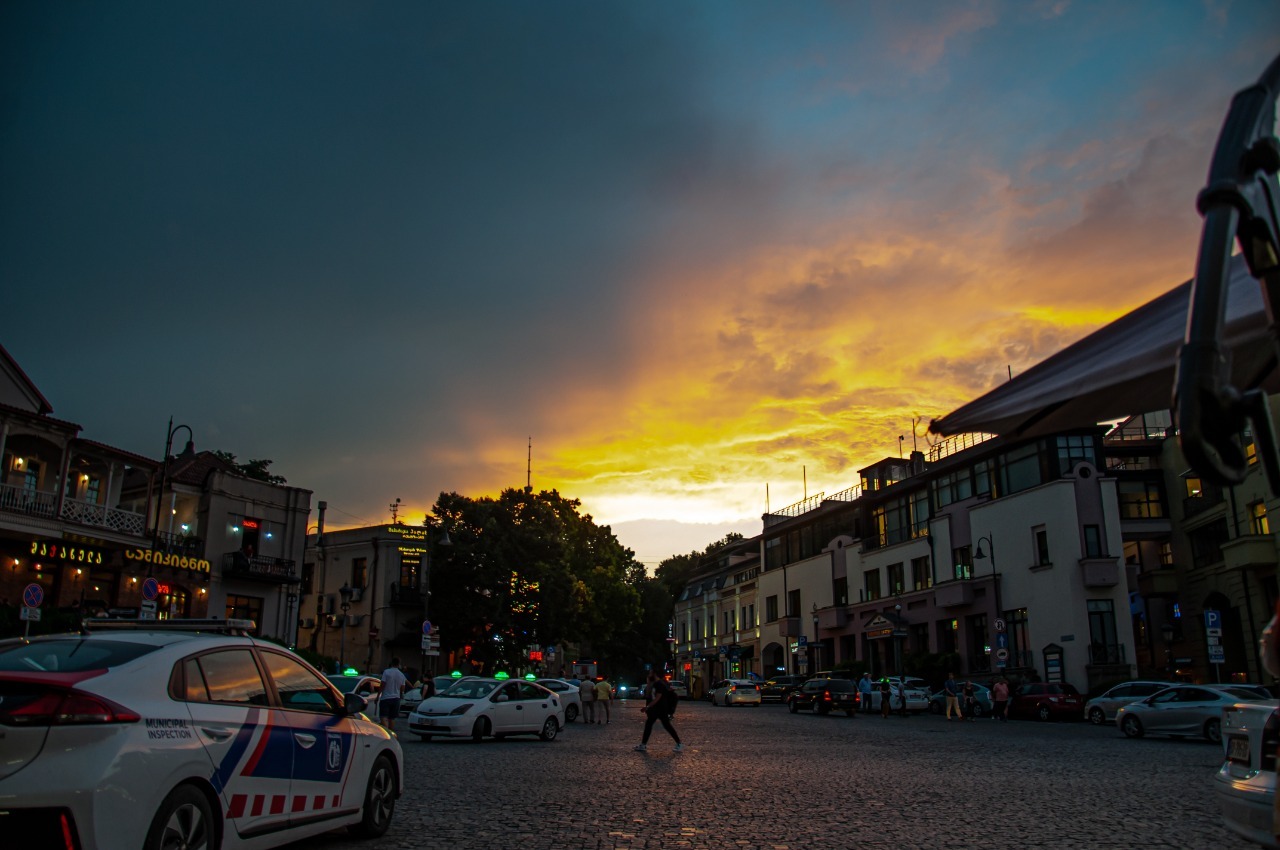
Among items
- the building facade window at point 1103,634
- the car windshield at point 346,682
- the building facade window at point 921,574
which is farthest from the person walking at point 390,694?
the building facade window at point 921,574

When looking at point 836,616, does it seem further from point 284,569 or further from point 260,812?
point 260,812

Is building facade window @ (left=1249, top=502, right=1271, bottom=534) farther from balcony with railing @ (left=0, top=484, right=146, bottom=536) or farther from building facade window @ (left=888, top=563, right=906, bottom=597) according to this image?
balcony with railing @ (left=0, top=484, right=146, bottom=536)

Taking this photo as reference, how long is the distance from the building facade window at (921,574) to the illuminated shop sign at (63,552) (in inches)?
1572

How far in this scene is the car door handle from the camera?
6266 millimetres

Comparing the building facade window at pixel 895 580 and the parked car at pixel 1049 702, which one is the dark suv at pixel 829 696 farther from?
the building facade window at pixel 895 580

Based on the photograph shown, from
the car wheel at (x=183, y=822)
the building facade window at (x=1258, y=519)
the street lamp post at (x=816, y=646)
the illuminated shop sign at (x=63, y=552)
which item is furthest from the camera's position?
the street lamp post at (x=816, y=646)

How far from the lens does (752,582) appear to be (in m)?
78.4

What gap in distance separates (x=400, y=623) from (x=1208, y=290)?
59.2 metres

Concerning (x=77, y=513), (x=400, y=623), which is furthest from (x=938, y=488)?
(x=77, y=513)

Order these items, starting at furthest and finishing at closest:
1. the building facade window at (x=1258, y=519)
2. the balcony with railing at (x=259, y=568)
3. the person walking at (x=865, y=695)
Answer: the person walking at (x=865, y=695), the balcony with railing at (x=259, y=568), the building facade window at (x=1258, y=519)

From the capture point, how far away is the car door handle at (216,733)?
6.27 metres

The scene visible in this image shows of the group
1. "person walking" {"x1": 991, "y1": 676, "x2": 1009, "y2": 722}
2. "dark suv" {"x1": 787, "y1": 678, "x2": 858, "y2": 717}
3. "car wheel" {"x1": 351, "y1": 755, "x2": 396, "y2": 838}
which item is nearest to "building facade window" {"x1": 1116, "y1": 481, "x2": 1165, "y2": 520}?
"person walking" {"x1": 991, "y1": 676, "x2": 1009, "y2": 722}

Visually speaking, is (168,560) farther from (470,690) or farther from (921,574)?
(921,574)

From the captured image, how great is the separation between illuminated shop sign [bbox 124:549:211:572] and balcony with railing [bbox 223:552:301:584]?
1316 mm
